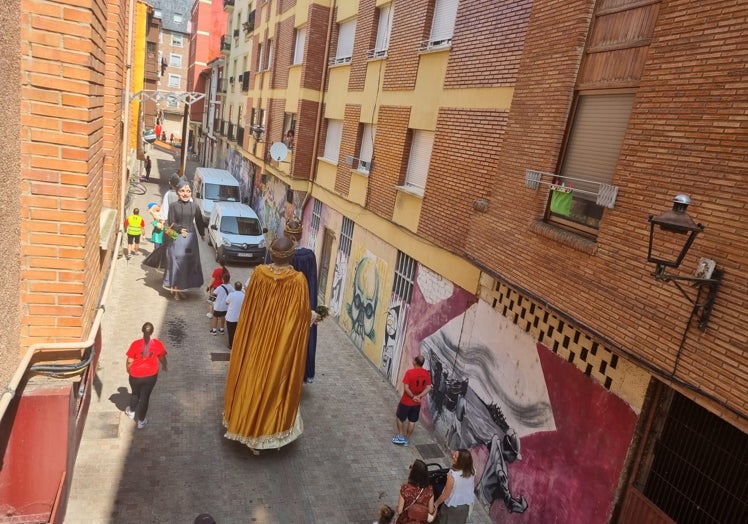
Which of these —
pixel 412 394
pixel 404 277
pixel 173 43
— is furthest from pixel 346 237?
pixel 173 43

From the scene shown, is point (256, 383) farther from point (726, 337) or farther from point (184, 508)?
point (726, 337)

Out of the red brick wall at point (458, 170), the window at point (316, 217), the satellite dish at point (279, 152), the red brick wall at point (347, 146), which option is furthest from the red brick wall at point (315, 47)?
the red brick wall at point (458, 170)

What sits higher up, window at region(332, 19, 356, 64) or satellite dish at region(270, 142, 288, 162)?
window at region(332, 19, 356, 64)

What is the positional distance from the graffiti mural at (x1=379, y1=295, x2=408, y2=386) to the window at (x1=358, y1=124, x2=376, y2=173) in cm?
361

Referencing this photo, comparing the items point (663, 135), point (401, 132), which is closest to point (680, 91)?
point (663, 135)

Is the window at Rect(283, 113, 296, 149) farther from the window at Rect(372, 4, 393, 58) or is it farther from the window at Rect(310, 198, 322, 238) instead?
the window at Rect(372, 4, 393, 58)

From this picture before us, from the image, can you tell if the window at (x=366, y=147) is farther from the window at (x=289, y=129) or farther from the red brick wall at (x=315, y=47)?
the window at (x=289, y=129)

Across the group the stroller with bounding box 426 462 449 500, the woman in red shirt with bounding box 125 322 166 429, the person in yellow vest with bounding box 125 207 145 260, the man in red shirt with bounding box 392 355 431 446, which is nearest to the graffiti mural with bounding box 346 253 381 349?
the man in red shirt with bounding box 392 355 431 446

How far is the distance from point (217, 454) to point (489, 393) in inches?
152

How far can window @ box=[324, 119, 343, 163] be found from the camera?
1512 cm

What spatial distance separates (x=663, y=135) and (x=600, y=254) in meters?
1.23

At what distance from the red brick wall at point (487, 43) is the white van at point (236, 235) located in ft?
33.9

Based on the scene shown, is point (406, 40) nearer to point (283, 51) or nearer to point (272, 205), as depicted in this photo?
point (283, 51)

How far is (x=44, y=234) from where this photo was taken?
12.8ft
